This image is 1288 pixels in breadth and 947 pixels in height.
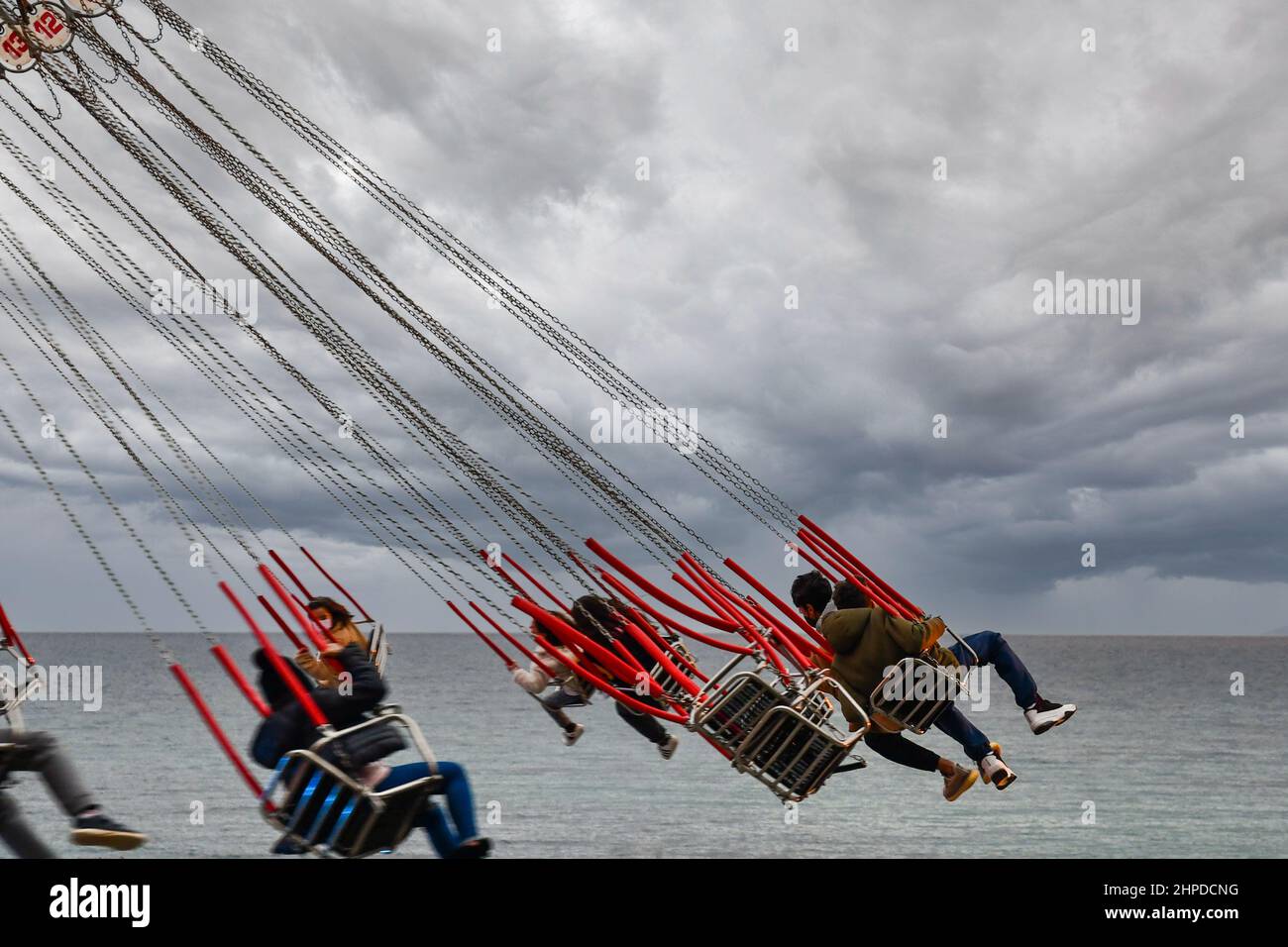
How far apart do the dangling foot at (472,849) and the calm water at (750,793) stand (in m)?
21.0

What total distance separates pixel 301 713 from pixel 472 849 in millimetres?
1216

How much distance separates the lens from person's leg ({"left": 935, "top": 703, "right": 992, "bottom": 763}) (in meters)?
7.41

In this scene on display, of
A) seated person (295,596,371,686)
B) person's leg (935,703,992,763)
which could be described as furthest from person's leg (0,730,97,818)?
person's leg (935,703,992,763)

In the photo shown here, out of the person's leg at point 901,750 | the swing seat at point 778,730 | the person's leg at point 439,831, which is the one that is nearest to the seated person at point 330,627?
the person's leg at point 439,831

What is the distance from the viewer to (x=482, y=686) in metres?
96.3

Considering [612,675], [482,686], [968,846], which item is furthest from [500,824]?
[482,686]

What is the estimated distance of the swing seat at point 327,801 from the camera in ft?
18.6

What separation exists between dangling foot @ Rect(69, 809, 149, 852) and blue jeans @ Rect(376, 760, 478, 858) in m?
1.48

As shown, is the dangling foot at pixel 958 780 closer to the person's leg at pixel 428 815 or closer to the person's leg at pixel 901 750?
the person's leg at pixel 901 750

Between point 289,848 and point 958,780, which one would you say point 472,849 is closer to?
point 289,848

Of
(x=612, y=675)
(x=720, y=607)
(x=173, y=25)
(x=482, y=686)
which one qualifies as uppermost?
(x=173, y=25)

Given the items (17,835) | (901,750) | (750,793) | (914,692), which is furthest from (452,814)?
(750,793)

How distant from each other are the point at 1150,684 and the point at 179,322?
97.1 m
